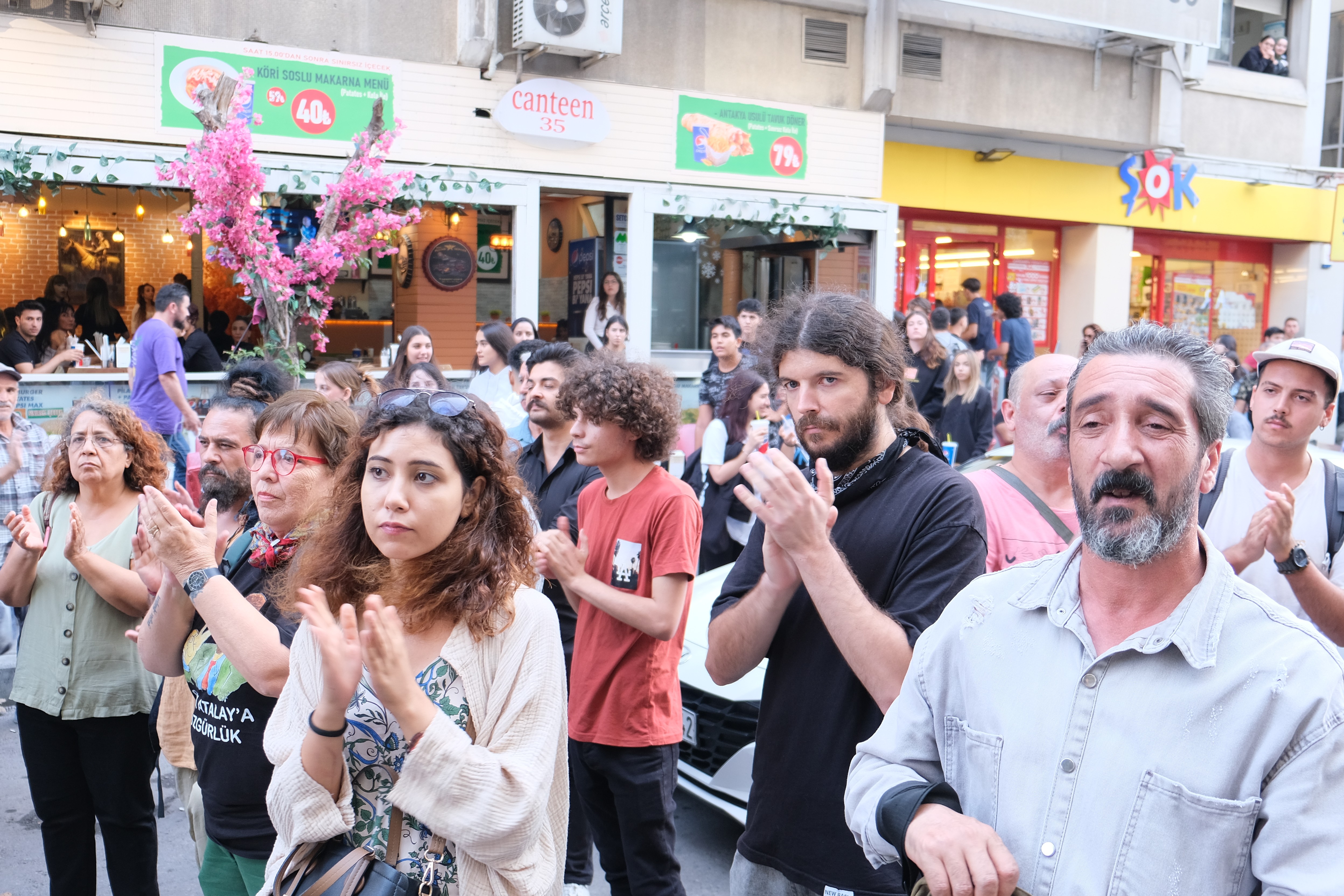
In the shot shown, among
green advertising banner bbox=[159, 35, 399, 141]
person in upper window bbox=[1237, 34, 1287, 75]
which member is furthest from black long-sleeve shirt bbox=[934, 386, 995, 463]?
person in upper window bbox=[1237, 34, 1287, 75]

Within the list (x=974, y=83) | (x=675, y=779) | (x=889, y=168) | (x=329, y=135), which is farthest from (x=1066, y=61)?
(x=675, y=779)

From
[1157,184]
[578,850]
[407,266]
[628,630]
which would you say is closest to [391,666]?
[628,630]

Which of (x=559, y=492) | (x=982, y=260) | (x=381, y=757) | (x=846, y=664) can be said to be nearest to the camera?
(x=381, y=757)

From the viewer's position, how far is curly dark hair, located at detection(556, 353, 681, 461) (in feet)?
12.6

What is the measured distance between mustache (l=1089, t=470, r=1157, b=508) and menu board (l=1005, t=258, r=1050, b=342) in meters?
15.0

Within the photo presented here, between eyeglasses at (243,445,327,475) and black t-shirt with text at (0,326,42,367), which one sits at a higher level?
black t-shirt with text at (0,326,42,367)

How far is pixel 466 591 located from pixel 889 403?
118 centimetres

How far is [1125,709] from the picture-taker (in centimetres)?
160

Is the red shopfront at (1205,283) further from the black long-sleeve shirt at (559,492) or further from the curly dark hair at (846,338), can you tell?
the curly dark hair at (846,338)

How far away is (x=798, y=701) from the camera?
98.8 inches

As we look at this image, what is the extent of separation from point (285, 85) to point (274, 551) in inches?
348

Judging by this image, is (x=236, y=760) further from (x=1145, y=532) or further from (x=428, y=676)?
(x=1145, y=532)

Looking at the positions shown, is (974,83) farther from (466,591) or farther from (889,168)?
(466,591)

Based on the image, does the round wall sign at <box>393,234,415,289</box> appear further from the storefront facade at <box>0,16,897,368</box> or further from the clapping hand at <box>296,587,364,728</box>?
the clapping hand at <box>296,587,364,728</box>
